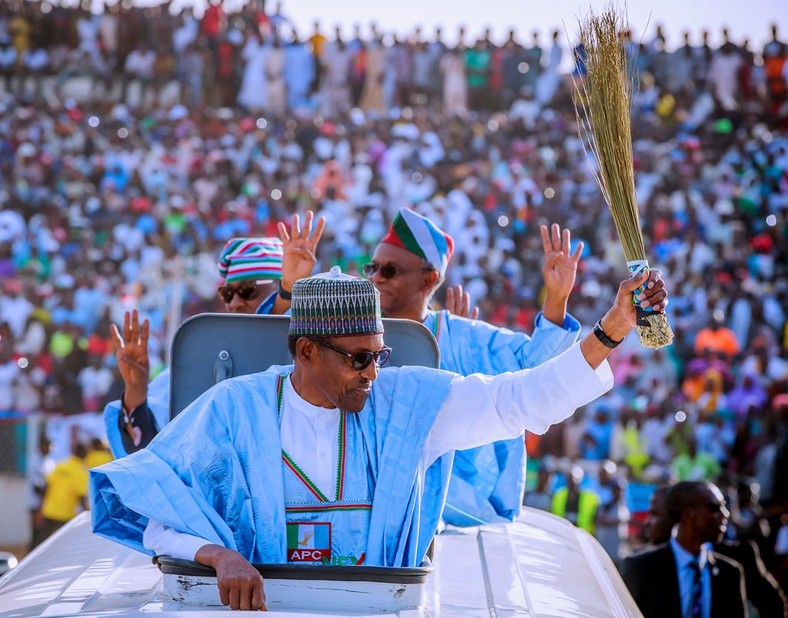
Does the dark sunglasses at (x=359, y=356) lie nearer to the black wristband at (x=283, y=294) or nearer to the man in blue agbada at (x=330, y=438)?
the man in blue agbada at (x=330, y=438)

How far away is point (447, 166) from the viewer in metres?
21.2

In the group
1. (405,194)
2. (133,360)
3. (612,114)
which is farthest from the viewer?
(405,194)

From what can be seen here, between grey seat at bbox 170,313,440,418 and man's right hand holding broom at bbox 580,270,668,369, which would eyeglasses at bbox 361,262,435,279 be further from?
man's right hand holding broom at bbox 580,270,668,369

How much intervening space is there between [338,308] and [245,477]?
0.57 metres

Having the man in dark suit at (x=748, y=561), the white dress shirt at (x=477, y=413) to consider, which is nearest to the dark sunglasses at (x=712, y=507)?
the man in dark suit at (x=748, y=561)

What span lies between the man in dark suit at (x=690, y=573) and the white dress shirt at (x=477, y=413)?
292cm

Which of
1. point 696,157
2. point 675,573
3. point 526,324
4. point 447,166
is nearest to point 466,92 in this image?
point 447,166

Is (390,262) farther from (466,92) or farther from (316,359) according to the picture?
(466,92)

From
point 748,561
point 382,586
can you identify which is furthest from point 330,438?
point 748,561

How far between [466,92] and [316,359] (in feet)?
67.3

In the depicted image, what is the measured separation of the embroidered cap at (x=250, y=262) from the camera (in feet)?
20.2

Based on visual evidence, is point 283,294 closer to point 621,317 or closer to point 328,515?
point 328,515

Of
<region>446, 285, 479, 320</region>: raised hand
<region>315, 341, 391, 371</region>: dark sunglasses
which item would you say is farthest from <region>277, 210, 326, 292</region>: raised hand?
<region>315, 341, 391, 371</region>: dark sunglasses

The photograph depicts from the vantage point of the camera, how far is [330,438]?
412 cm
